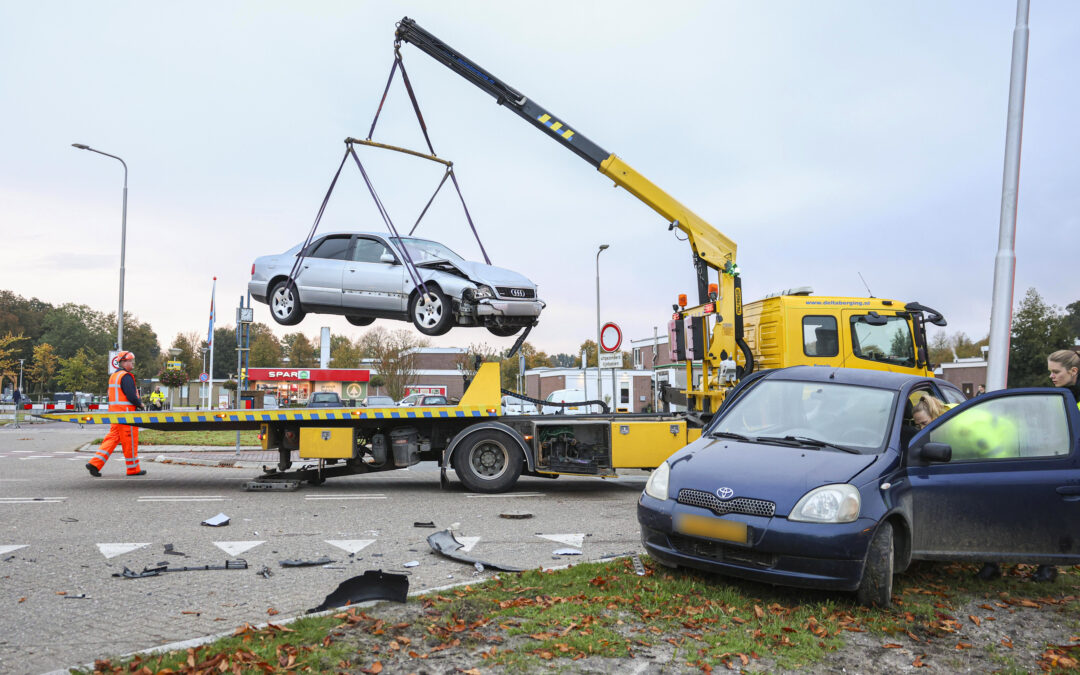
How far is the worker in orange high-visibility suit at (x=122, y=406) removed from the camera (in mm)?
11422

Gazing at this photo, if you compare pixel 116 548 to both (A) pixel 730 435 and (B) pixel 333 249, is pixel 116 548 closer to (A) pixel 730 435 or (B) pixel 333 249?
(B) pixel 333 249

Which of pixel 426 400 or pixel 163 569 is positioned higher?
pixel 426 400

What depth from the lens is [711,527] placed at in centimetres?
485

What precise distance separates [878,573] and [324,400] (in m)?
8.30

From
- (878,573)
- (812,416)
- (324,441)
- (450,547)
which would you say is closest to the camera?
(878,573)

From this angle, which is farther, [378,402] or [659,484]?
[378,402]

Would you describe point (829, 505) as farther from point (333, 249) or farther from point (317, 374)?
point (317, 374)

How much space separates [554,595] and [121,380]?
9366 mm

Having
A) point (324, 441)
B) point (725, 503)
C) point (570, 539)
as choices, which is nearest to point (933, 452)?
point (725, 503)

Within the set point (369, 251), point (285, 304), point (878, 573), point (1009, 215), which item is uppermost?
point (1009, 215)

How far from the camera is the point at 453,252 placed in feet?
32.5

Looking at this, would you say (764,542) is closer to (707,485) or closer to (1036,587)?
(707,485)

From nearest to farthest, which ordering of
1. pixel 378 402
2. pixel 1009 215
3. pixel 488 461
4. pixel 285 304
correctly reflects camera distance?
pixel 285 304 < pixel 1009 215 < pixel 488 461 < pixel 378 402

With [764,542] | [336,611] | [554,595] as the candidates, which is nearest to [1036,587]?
[764,542]
